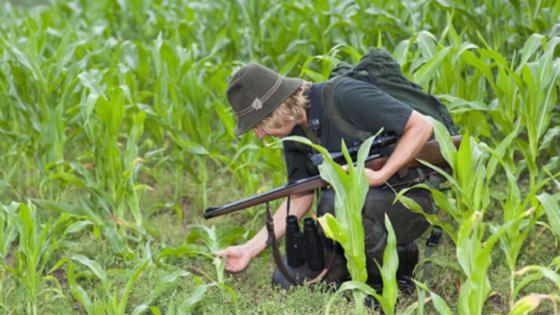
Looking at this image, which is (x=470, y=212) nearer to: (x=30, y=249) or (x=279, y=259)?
(x=279, y=259)

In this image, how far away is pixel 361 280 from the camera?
380cm

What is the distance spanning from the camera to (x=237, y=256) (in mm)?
4348

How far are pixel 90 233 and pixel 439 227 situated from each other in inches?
84.9

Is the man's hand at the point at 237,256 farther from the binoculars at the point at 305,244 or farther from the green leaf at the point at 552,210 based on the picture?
the green leaf at the point at 552,210

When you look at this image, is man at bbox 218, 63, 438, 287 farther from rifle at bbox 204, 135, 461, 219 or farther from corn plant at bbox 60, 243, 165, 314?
corn plant at bbox 60, 243, 165, 314

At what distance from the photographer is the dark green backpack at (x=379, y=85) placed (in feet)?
13.1

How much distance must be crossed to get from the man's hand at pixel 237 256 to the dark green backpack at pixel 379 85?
779 millimetres

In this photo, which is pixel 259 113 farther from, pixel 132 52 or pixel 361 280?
pixel 132 52

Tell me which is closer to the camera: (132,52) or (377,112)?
(377,112)

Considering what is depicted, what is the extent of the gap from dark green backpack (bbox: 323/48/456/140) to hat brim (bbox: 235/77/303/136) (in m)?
0.16

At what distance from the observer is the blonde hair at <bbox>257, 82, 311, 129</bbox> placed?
156 inches

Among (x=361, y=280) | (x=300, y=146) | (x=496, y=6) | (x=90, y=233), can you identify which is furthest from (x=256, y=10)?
(x=361, y=280)

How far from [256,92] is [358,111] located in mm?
448

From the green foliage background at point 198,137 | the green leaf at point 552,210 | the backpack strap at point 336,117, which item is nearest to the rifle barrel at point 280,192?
the backpack strap at point 336,117
